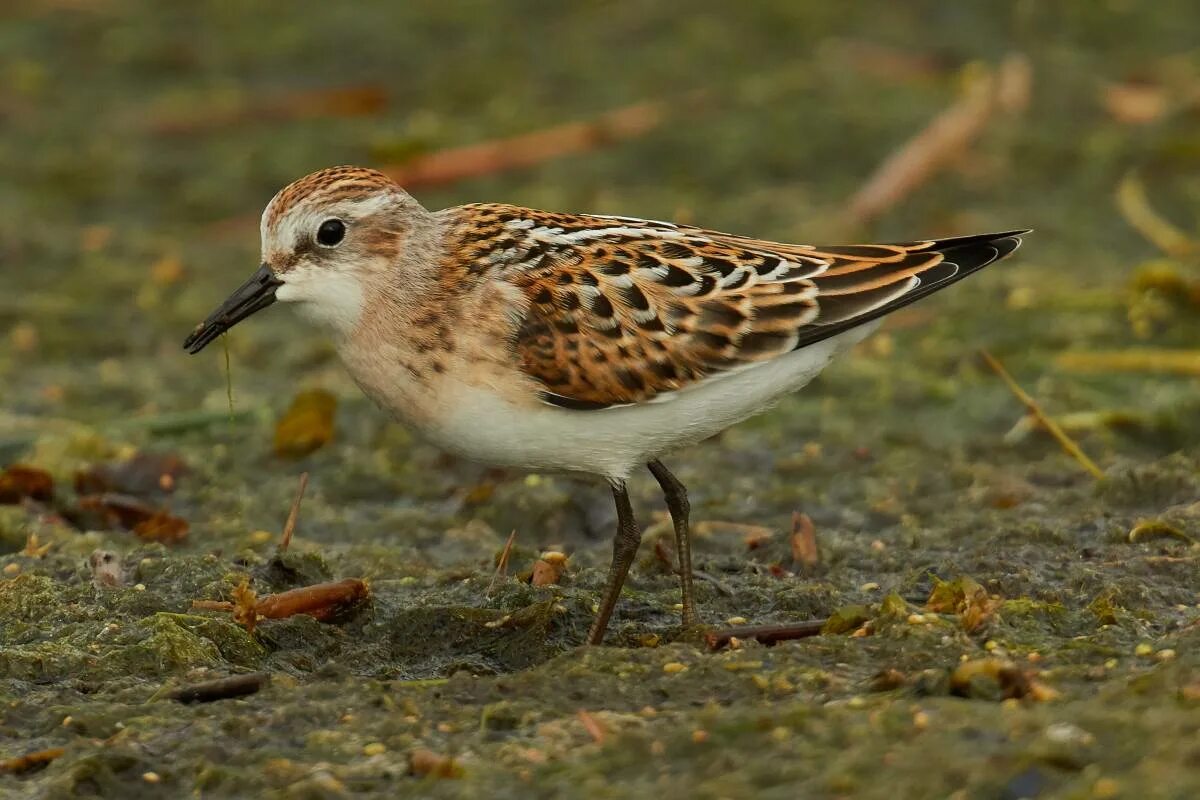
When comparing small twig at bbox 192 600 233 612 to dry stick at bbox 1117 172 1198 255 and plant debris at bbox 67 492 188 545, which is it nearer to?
plant debris at bbox 67 492 188 545

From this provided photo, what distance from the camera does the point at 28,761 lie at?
5.42 meters

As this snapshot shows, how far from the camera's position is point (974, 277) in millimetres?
11812

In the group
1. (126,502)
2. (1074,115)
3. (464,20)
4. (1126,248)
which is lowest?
(126,502)

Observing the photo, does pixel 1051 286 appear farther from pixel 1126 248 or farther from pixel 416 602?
pixel 416 602

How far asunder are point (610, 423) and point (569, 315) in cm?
42

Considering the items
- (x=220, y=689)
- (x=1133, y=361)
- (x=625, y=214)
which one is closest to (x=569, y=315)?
(x=220, y=689)

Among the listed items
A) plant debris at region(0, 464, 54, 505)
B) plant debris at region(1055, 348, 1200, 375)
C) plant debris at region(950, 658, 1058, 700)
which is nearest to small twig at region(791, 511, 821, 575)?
plant debris at region(950, 658, 1058, 700)

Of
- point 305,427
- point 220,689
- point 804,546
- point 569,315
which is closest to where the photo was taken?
point 220,689

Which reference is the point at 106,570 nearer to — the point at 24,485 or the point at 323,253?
the point at 323,253

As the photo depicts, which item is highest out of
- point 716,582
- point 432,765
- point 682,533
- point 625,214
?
point 625,214

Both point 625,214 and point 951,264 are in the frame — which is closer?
point 951,264

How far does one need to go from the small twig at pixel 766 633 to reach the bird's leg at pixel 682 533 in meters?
0.29

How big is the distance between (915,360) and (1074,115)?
14.6 ft

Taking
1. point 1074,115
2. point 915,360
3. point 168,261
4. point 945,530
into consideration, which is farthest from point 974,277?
point 168,261
